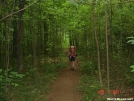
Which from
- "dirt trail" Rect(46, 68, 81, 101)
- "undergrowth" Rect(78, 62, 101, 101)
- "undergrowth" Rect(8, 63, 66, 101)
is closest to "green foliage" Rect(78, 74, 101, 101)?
"undergrowth" Rect(78, 62, 101, 101)

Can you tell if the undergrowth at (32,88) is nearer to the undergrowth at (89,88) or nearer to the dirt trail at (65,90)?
the dirt trail at (65,90)

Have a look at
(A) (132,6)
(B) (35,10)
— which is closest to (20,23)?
(B) (35,10)

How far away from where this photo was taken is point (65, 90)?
10.2 m

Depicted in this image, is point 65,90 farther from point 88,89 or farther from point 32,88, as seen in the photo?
point 32,88

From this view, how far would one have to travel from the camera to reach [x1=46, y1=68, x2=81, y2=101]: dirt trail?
29.8 feet

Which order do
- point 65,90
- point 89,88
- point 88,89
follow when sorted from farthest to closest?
point 65,90 → point 89,88 → point 88,89

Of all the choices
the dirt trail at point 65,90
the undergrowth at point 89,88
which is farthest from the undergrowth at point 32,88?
the undergrowth at point 89,88

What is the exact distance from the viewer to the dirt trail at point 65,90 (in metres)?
9.10

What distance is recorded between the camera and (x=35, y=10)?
11648mm

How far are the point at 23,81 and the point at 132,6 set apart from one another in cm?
779

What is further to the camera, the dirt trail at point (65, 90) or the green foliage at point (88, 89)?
the dirt trail at point (65, 90)

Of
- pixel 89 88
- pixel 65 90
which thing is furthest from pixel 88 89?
pixel 65 90

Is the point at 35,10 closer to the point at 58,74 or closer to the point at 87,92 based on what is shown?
the point at 58,74

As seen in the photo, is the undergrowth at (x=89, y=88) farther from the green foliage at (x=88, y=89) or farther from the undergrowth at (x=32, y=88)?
the undergrowth at (x=32, y=88)
